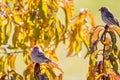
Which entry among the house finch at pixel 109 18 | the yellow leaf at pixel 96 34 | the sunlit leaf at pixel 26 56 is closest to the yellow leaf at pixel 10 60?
the sunlit leaf at pixel 26 56

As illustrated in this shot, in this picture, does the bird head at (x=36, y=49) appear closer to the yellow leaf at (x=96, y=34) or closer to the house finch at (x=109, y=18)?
the yellow leaf at (x=96, y=34)

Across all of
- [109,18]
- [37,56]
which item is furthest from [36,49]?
[109,18]

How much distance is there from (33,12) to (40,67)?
10.2 inches

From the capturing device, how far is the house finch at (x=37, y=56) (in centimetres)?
298

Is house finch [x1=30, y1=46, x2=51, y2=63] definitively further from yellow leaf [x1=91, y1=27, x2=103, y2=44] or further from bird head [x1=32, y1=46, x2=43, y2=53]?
yellow leaf [x1=91, y1=27, x2=103, y2=44]

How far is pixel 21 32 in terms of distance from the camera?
119 inches

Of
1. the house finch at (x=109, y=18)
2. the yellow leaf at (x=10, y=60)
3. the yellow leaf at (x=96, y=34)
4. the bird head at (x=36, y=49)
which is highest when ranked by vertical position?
the house finch at (x=109, y=18)

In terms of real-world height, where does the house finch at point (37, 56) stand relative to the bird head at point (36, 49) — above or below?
below

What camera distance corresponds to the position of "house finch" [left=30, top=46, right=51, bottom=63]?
2977 mm

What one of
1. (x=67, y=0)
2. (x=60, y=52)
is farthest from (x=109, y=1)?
(x=67, y=0)

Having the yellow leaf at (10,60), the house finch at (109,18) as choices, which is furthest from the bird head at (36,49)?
the house finch at (109,18)

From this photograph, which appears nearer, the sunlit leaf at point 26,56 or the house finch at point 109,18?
the sunlit leaf at point 26,56

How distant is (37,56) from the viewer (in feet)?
10.0

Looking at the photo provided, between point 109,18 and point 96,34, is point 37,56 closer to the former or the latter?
point 96,34
